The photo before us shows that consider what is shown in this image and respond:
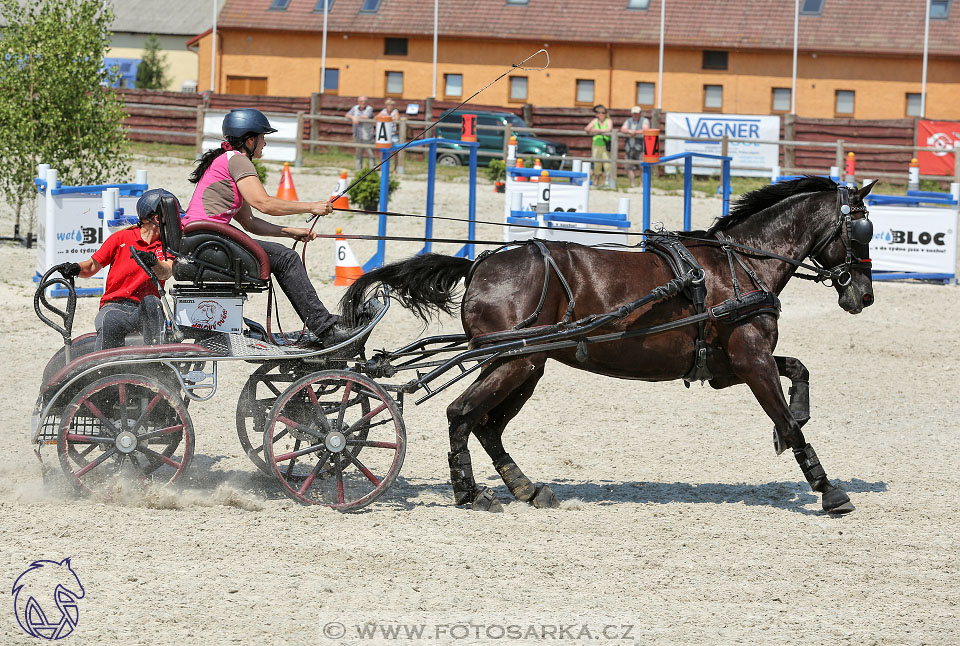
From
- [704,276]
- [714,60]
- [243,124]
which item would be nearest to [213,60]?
[714,60]

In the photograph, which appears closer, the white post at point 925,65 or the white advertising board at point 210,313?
the white advertising board at point 210,313

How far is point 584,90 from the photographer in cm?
3516

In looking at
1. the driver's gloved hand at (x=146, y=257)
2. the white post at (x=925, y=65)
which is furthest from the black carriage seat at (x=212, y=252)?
the white post at (x=925, y=65)

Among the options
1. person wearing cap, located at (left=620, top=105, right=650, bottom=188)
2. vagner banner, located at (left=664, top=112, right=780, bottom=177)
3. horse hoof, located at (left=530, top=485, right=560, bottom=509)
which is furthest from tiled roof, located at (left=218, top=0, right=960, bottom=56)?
horse hoof, located at (left=530, top=485, right=560, bottom=509)

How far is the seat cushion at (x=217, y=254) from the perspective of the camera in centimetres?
593

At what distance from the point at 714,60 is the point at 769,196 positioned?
28924 mm

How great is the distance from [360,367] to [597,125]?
60.4ft

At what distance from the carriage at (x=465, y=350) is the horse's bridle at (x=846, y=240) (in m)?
0.01

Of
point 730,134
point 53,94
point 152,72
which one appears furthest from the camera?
point 152,72

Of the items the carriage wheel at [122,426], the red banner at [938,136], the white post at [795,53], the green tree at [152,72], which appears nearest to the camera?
the carriage wheel at [122,426]

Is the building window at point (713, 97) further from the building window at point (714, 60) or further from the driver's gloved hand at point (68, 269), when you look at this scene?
the driver's gloved hand at point (68, 269)

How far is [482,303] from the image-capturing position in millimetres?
6352

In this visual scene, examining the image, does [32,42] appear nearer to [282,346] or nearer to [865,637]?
[282,346]

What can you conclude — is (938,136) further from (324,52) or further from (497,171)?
(324,52)
